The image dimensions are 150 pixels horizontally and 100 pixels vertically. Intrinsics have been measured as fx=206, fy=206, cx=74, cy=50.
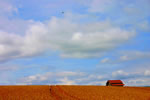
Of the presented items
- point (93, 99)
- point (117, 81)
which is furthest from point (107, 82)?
point (93, 99)

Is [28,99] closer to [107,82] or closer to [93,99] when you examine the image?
[93,99]

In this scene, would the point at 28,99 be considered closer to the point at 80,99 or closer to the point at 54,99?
the point at 54,99

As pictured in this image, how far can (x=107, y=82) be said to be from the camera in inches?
3718

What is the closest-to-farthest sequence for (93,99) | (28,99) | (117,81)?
(28,99) → (93,99) → (117,81)

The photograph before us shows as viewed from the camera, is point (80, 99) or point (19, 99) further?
point (80, 99)

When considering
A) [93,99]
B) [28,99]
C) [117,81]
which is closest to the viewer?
[28,99]

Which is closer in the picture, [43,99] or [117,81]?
[43,99]

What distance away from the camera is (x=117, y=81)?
8931 cm

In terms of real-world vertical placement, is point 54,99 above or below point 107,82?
below

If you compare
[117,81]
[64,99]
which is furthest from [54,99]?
[117,81]

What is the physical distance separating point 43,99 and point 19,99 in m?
3.03

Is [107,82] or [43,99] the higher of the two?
[107,82]

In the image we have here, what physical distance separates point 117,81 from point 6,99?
69.1 meters

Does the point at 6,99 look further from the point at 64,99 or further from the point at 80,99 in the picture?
the point at 80,99
